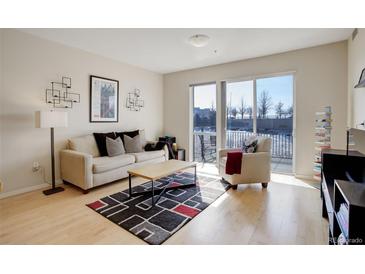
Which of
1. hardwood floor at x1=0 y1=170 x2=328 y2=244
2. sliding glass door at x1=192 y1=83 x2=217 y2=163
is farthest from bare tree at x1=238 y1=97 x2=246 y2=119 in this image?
hardwood floor at x1=0 y1=170 x2=328 y2=244

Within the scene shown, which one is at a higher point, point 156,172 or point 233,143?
point 233,143

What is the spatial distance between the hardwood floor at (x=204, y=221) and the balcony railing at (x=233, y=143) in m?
1.30

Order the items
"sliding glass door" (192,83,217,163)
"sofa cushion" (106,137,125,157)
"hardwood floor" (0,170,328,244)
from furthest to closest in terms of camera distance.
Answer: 1. "sliding glass door" (192,83,217,163)
2. "sofa cushion" (106,137,125,157)
3. "hardwood floor" (0,170,328,244)

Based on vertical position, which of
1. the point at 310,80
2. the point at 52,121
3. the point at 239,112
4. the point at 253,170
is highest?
the point at 310,80

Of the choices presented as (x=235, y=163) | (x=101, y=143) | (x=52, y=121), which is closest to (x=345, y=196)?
(x=235, y=163)

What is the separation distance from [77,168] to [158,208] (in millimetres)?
1512

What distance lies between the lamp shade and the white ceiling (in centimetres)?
125

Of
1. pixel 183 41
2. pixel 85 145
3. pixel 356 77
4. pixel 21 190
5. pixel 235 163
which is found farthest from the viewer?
pixel 85 145

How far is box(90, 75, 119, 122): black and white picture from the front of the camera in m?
3.78

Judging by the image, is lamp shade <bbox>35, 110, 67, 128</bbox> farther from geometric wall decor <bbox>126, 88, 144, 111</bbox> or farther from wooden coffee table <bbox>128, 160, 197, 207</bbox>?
geometric wall decor <bbox>126, 88, 144, 111</bbox>

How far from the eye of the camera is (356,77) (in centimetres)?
263

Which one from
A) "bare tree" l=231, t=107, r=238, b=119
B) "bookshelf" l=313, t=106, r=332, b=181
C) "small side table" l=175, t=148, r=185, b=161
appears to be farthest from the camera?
"small side table" l=175, t=148, r=185, b=161

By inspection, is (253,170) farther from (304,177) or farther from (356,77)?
(356,77)
